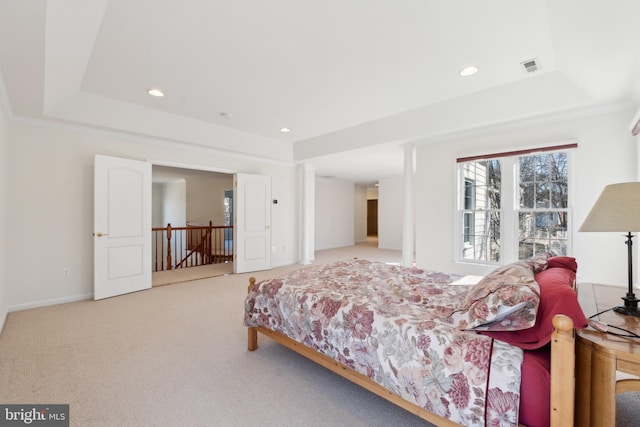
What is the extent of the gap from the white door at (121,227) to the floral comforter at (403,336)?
2.84m

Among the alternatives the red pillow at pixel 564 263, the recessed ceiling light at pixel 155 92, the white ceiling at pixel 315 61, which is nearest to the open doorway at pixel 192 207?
the recessed ceiling light at pixel 155 92

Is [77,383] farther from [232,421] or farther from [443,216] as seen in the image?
[443,216]

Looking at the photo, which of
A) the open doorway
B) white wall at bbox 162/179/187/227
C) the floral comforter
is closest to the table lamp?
the floral comforter

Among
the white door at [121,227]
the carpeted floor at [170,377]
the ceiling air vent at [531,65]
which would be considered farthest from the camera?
the white door at [121,227]

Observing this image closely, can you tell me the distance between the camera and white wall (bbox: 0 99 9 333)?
10.1 feet

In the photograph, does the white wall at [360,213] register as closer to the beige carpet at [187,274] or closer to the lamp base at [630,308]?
the beige carpet at [187,274]

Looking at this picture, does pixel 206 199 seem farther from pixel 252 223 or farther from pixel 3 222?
pixel 3 222

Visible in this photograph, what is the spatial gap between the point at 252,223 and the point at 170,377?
3.85 metres

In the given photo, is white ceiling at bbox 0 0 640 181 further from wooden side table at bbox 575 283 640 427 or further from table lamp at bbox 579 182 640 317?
wooden side table at bbox 575 283 640 427

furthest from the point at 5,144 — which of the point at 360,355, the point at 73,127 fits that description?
the point at 360,355

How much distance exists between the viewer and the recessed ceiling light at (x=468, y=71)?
2927 mm

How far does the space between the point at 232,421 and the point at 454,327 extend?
1412mm

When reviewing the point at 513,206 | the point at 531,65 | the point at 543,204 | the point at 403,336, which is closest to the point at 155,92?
the point at 403,336

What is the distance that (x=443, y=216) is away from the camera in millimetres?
4402
